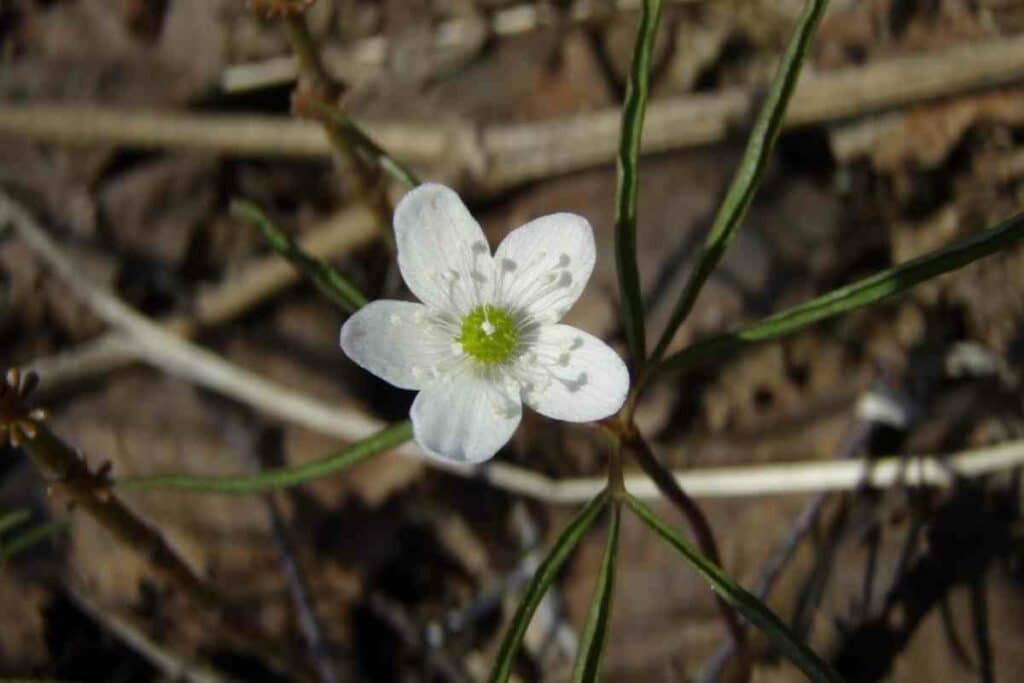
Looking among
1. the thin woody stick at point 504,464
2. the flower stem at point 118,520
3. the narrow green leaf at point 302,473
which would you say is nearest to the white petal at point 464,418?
the narrow green leaf at point 302,473

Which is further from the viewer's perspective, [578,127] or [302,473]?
[578,127]

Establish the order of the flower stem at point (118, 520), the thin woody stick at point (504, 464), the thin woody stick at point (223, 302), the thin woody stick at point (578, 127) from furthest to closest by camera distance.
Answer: the thin woody stick at point (223, 302)
the thin woody stick at point (578, 127)
the thin woody stick at point (504, 464)
the flower stem at point (118, 520)

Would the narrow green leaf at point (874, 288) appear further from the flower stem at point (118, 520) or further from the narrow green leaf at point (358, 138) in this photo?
the flower stem at point (118, 520)

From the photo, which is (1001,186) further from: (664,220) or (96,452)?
(96,452)

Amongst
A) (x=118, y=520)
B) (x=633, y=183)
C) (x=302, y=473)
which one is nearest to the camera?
(x=633, y=183)

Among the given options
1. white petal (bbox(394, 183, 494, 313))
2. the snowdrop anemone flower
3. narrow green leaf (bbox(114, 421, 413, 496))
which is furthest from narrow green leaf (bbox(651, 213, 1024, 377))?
narrow green leaf (bbox(114, 421, 413, 496))

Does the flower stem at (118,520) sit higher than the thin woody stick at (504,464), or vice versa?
the thin woody stick at (504,464)

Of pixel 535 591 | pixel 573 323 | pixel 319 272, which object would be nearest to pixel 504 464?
pixel 573 323

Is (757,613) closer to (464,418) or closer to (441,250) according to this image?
(464,418)

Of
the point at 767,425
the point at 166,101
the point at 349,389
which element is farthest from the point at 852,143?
the point at 166,101
